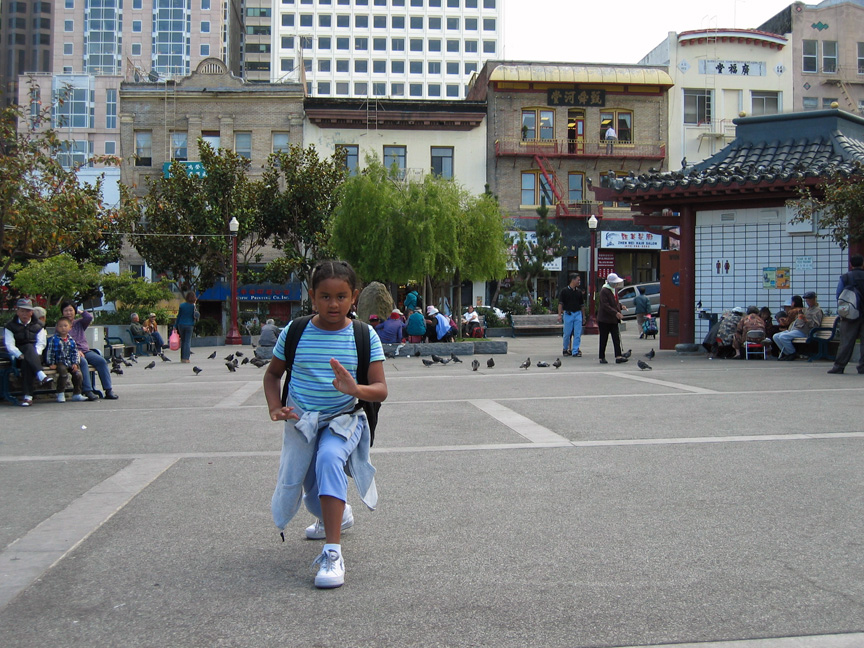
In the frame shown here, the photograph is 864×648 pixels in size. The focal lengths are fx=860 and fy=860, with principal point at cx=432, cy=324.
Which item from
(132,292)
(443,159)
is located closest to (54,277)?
(132,292)

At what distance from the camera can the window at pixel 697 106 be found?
43.5 metres

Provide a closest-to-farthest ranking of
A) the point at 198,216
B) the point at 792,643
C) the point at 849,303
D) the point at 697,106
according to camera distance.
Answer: the point at 792,643
the point at 849,303
the point at 198,216
the point at 697,106

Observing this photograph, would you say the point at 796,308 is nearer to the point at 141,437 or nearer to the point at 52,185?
the point at 141,437

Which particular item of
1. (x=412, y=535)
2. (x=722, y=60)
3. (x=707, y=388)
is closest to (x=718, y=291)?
(x=707, y=388)

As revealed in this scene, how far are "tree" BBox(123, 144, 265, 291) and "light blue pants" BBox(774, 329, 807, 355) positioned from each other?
2348 cm

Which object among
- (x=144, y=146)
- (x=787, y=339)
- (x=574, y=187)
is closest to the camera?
(x=787, y=339)

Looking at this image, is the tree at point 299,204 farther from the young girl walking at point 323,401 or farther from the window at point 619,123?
the young girl walking at point 323,401

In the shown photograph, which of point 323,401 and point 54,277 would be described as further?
point 54,277

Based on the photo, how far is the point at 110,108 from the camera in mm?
87875

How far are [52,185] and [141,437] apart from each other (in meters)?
9.50

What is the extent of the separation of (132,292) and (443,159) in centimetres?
1912

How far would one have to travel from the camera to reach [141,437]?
855 centimetres

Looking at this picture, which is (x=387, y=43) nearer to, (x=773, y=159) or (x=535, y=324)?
(x=535, y=324)

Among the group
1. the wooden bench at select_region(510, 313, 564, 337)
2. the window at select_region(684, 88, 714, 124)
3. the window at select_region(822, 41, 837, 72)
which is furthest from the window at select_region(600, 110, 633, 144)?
the wooden bench at select_region(510, 313, 564, 337)
